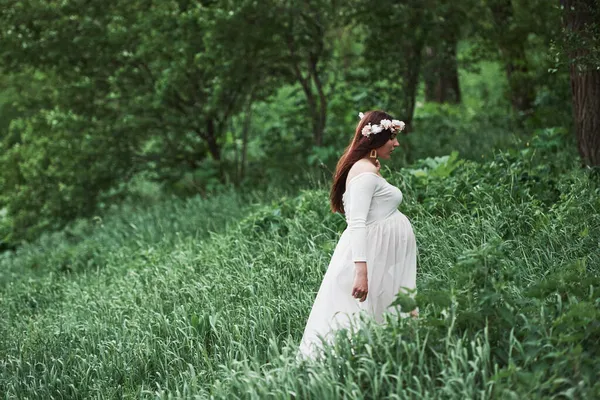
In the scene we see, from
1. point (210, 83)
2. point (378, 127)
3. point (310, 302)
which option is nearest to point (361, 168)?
point (378, 127)

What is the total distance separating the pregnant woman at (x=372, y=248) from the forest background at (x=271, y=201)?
1.17ft

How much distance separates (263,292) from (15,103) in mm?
8039

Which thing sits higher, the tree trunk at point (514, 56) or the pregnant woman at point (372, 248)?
the tree trunk at point (514, 56)

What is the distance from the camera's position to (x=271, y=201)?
385 inches

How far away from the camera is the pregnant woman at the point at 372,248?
15.6 ft

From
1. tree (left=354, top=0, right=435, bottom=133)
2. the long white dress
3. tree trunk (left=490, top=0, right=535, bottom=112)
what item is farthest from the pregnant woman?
tree trunk (left=490, top=0, right=535, bottom=112)

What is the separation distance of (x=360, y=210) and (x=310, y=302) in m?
1.43

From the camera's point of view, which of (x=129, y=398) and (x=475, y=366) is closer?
(x=475, y=366)

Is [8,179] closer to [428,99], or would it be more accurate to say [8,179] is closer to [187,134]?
[187,134]

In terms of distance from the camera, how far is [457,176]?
25.8ft

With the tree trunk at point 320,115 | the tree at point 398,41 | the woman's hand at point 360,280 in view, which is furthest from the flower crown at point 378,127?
the tree trunk at point 320,115

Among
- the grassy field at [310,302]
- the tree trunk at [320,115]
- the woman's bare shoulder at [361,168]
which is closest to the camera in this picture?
the grassy field at [310,302]

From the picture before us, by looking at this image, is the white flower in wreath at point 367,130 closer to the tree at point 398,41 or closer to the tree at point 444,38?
the tree at point 398,41

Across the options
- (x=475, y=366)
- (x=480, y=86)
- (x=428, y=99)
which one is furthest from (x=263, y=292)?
(x=480, y=86)
